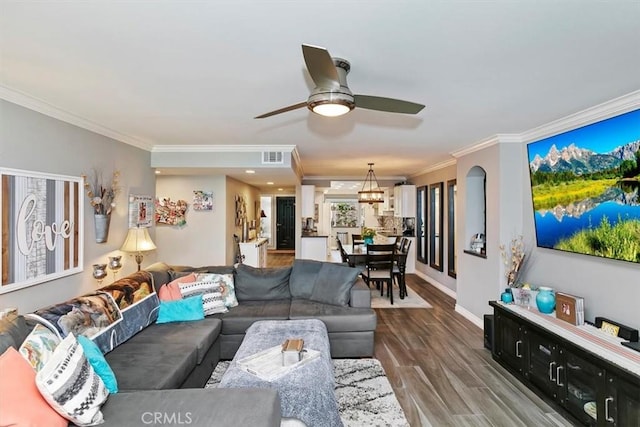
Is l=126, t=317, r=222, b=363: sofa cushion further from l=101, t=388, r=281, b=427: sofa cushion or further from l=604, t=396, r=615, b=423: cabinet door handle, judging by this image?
l=604, t=396, r=615, b=423: cabinet door handle

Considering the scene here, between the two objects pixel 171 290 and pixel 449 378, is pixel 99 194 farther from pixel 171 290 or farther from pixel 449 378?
pixel 449 378

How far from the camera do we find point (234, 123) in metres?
3.58

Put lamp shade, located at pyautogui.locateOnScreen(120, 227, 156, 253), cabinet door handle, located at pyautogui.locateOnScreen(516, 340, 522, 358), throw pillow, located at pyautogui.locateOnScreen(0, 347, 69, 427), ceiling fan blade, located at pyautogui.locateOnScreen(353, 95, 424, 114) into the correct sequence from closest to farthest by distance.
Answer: throw pillow, located at pyautogui.locateOnScreen(0, 347, 69, 427) → ceiling fan blade, located at pyautogui.locateOnScreen(353, 95, 424, 114) → cabinet door handle, located at pyautogui.locateOnScreen(516, 340, 522, 358) → lamp shade, located at pyautogui.locateOnScreen(120, 227, 156, 253)

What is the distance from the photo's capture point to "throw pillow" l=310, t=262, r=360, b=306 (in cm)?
395

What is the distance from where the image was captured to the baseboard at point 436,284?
6277 mm

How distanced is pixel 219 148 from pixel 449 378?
3934 millimetres

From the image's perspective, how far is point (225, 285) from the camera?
3.94m

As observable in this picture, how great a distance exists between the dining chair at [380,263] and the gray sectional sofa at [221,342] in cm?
152

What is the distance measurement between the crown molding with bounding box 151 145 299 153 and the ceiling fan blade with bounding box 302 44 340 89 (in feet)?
9.40

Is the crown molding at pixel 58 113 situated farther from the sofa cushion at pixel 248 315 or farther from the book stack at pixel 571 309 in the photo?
the book stack at pixel 571 309

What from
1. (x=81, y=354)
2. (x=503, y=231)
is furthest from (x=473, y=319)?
(x=81, y=354)

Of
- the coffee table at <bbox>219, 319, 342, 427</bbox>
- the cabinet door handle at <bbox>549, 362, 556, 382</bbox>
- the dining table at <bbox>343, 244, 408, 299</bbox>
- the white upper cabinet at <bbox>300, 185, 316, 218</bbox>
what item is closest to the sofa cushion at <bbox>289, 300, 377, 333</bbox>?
the coffee table at <bbox>219, 319, 342, 427</bbox>

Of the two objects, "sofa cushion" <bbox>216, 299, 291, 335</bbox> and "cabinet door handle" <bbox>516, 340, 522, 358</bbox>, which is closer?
"cabinet door handle" <bbox>516, 340, 522, 358</bbox>

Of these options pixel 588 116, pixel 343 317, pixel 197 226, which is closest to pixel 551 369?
pixel 343 317
